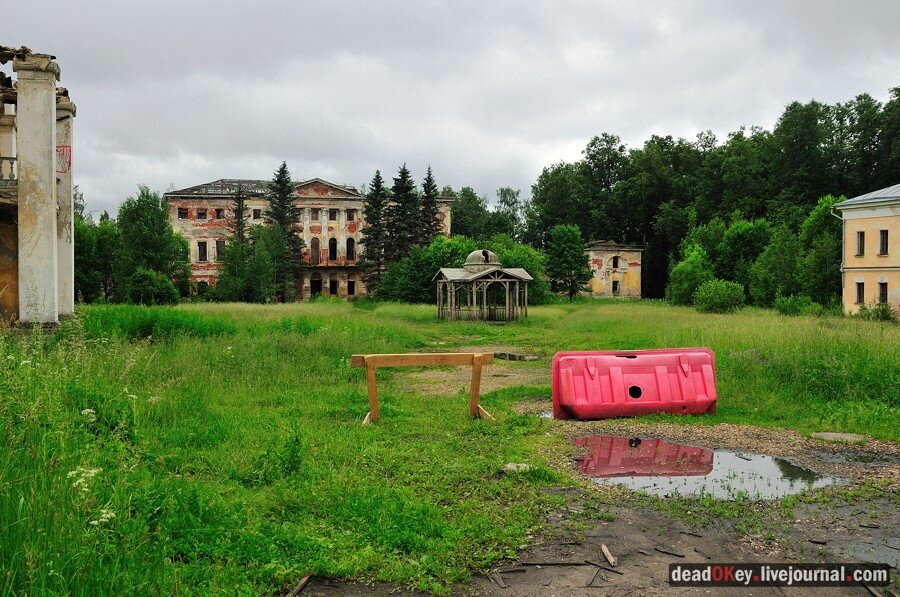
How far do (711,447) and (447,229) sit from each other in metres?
51.6

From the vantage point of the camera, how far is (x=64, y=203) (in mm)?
15844

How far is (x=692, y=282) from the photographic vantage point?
44.1 meters

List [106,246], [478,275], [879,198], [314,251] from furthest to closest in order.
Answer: [314,251] → [106,246] → [478,275] → [879,198]

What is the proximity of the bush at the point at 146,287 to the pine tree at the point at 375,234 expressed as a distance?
21.3 meters

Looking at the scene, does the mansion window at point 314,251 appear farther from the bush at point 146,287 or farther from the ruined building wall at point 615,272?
the ruined building wall at point 615,272

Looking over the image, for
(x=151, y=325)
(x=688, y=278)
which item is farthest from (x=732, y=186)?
(x=151, y=325)

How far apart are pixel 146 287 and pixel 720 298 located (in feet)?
94.7

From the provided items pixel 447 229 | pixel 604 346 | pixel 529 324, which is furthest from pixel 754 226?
pixel 604 346

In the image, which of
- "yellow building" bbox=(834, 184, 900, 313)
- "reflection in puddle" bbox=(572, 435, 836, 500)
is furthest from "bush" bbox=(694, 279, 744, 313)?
"reflection in puddle" bbox=(572, 435, 836, 500)

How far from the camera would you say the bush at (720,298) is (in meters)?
34.0

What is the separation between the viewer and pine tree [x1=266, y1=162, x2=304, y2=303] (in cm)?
5094

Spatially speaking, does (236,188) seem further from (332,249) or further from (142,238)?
(142,238)

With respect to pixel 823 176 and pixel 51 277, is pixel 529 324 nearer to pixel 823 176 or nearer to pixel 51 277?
pixel 51 277

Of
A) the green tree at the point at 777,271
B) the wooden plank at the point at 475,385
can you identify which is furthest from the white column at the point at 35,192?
the green tree at the point at 777,271
